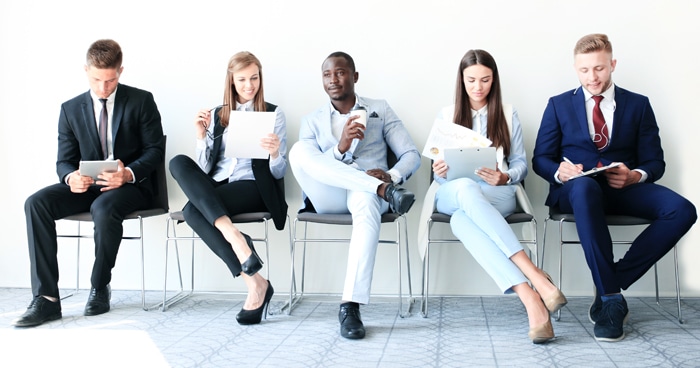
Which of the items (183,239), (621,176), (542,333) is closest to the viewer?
(542,333)

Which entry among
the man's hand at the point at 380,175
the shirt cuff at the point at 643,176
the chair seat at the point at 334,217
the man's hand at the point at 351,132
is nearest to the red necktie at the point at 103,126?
the chair seat at the point at 334,217

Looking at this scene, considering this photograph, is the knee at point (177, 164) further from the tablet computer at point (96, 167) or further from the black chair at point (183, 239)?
the tablet computer at point (96, 167)

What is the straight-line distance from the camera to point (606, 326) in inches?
107

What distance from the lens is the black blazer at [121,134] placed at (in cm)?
362

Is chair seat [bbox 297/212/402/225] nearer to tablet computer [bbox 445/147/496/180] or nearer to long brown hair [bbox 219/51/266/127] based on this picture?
tablet computer [bbox 445/147/496/180]

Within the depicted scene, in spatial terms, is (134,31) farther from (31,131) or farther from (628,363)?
(628,363)

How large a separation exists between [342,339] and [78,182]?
60.6 inches

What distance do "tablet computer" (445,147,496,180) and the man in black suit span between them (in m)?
1.52

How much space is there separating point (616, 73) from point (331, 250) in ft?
5.79

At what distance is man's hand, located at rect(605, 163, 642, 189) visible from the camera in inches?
121

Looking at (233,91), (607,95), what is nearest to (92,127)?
(233,91)

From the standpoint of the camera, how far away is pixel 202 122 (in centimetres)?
352

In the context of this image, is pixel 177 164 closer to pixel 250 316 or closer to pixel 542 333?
pixel 250 316

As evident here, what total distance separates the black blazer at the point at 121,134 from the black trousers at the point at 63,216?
Result: 0.17m
